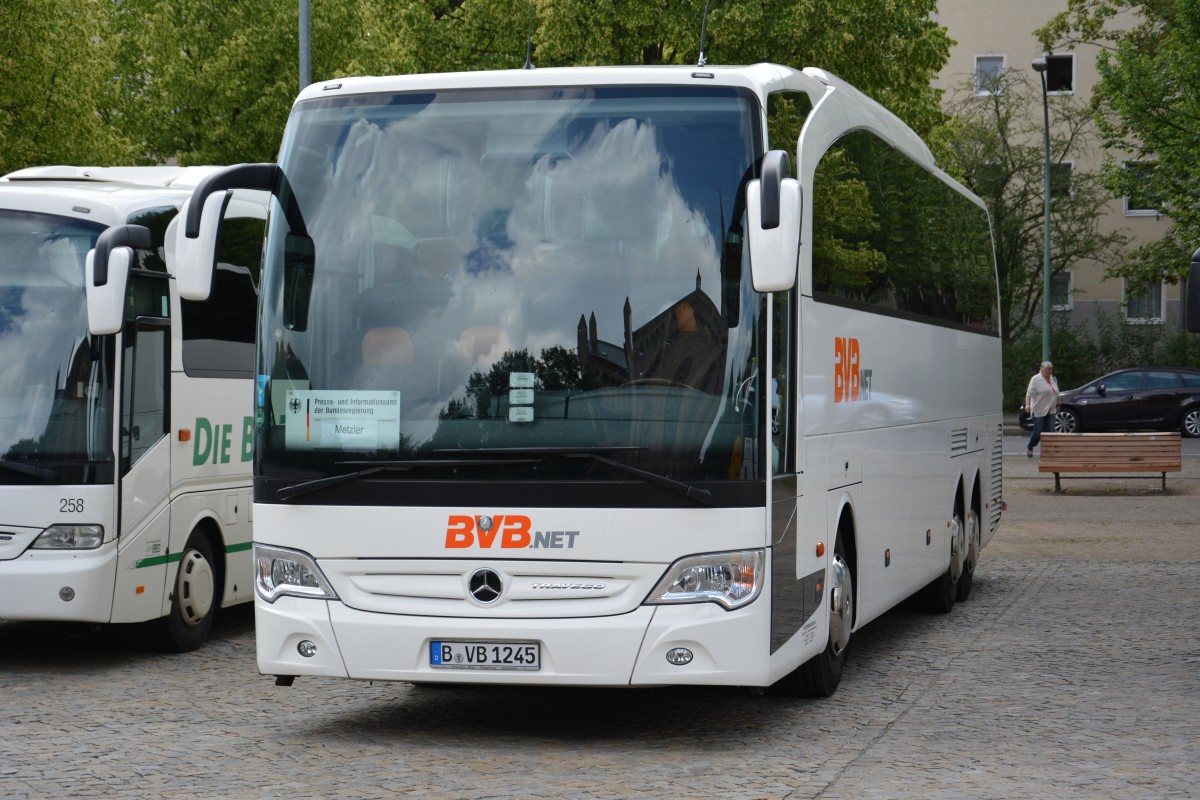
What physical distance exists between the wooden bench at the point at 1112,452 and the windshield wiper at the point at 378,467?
756 inches

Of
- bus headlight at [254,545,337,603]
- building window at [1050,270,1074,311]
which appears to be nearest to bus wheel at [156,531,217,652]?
bus headlight at [254,545,337,603]

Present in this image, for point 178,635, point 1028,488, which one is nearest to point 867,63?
point 1028,488

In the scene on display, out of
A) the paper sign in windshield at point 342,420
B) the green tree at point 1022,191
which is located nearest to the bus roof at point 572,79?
the paper sign in windshield at point 342,420

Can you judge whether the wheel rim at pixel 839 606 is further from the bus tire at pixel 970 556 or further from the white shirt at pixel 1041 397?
the white shirt at pixel 1041 397

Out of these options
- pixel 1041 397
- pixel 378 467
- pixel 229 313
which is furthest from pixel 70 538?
pixel 1041 397

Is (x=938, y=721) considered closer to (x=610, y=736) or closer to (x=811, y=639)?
(x=811, y=639)

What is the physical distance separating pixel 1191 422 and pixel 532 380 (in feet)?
118

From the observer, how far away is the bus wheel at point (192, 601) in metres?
11.2

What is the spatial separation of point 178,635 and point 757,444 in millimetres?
4990

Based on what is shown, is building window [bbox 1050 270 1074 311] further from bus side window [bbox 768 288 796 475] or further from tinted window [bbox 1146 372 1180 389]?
bus side window [bbox 768 288 796 475]

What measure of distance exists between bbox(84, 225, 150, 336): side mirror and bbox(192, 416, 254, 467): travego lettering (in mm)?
1955

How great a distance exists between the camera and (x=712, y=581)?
7734mm

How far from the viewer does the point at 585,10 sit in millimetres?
29500

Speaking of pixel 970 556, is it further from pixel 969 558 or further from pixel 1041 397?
pixel 1041 397
